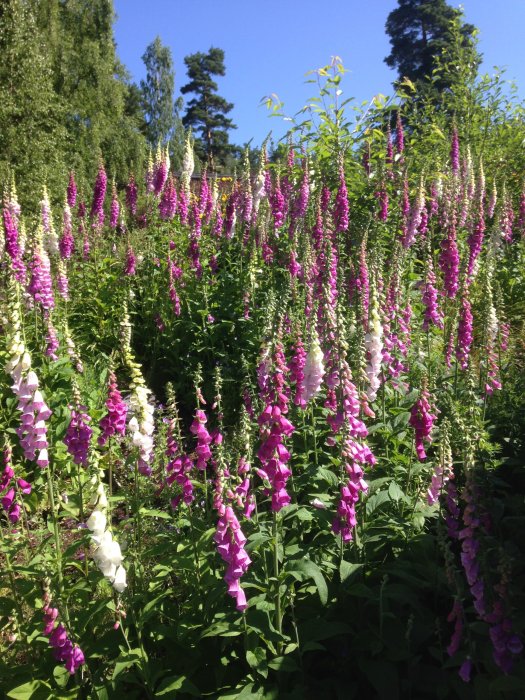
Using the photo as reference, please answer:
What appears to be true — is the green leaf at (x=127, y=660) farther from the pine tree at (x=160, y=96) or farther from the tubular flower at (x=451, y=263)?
the pine tree at (x=160, y=96)

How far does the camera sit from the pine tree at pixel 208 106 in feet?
180

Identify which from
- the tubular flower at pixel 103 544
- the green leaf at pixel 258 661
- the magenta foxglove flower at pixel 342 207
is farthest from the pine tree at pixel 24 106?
the green leaf at pixel 258 661

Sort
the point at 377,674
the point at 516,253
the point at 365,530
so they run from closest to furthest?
the point at 377,674, the point at 365,530, the point at 516,253

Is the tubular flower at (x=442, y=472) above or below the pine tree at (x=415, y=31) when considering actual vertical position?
below

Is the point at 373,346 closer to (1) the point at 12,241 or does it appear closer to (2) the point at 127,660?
(2) the point at 127,660

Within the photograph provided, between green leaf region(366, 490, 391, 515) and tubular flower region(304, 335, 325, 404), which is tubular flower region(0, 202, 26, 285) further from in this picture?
green leaf region(366, 490, 391, 515)

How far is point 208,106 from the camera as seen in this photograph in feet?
184

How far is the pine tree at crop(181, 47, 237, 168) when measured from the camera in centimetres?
5494

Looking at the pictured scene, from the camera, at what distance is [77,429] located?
291cm

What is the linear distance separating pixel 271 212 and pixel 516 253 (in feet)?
14.2

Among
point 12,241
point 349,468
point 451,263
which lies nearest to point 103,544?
point 349,468

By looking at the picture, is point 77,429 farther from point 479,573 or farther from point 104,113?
point 104,113

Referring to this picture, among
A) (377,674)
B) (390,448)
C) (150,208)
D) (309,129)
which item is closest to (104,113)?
(150,208)

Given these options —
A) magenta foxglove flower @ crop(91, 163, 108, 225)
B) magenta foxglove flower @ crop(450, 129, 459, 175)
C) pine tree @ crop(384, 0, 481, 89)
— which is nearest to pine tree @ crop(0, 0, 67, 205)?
magenta foxglove flower @ crop(91, 163, 108, 225)
